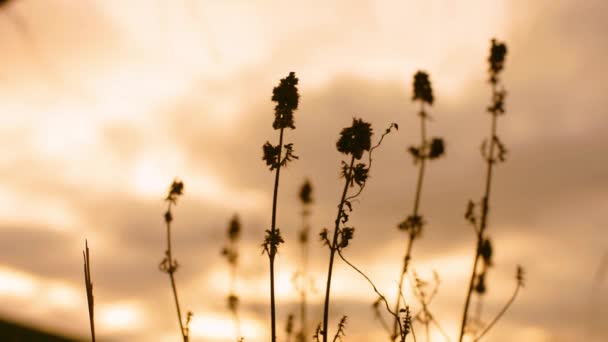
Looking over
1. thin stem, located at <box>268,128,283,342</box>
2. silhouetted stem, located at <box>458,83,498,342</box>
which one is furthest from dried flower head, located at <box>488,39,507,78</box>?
thin stem, located at <box>268,128,283,342</box>

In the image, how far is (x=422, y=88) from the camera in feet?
35.8

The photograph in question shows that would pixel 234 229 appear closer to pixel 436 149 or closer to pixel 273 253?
pixel 436 149

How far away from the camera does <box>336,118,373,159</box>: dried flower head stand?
647 centimetres

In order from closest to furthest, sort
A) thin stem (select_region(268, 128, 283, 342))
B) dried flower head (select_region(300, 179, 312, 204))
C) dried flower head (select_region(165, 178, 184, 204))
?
1. thin stem (select_region(268, 128, 283, 342))
2. dried flower head (select_region(165, 178, 184, 204))
3. dried flower head (select_region(300, 179, 312, 204))

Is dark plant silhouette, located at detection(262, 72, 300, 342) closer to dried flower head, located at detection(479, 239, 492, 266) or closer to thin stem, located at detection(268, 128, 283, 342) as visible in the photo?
thin stem, located at detection(268, 128, 283, 342)

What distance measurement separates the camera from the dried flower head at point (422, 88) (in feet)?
35.7

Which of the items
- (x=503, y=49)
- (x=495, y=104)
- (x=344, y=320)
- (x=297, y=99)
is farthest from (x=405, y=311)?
(x=503, y=49)

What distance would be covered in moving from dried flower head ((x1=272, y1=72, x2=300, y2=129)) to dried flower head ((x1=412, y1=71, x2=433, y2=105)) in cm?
464

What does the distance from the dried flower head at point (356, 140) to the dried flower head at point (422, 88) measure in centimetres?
462

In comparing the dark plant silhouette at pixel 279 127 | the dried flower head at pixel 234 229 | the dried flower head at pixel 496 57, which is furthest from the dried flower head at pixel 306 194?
the dark plant silhouette at pixel 279 127

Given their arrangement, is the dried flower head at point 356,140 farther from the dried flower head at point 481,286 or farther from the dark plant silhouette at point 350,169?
the dried flower head at point 481,286

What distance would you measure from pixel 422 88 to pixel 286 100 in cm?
479

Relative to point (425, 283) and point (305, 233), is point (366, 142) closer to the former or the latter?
point (425, 283)

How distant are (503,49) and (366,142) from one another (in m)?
5.04
